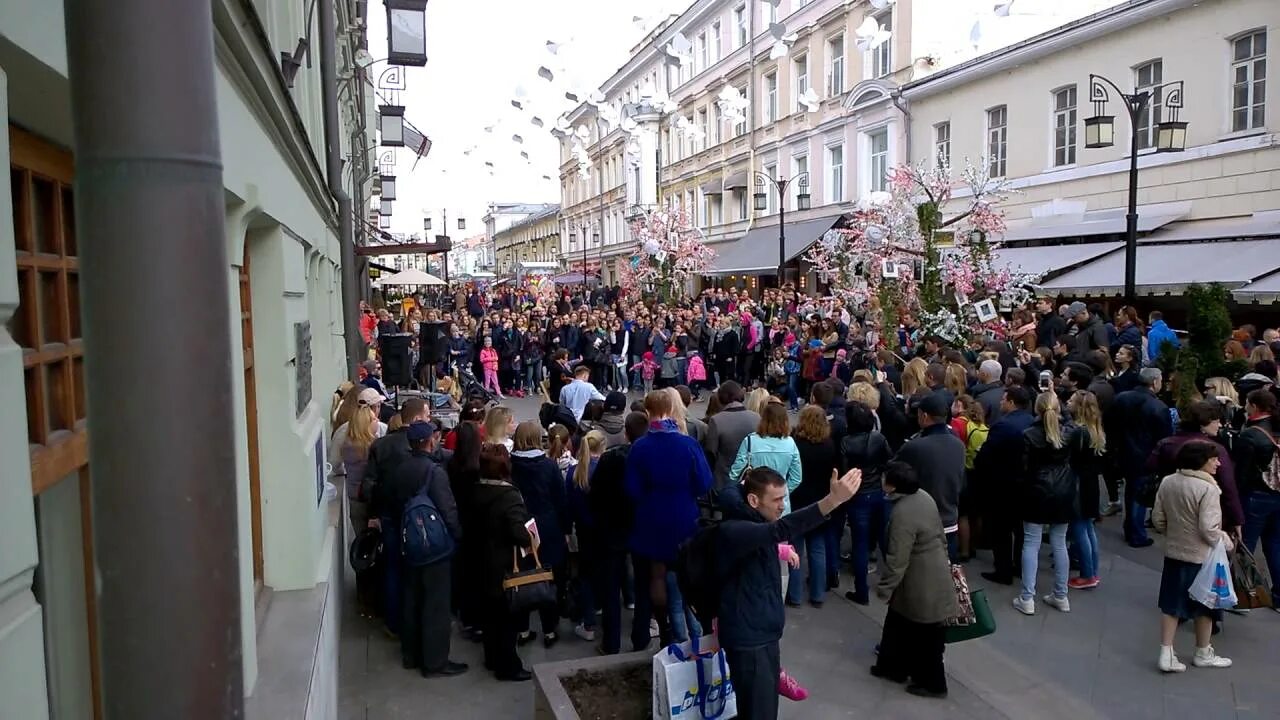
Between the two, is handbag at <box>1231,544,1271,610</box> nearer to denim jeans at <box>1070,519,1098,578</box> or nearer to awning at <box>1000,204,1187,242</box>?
denim jeans at <box>1070,519,1098,578</box>

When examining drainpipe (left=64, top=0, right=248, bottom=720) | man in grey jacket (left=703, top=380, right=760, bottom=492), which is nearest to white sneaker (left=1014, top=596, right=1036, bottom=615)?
man in grey jacket (left=703, top=380, right=760, bottom=492)

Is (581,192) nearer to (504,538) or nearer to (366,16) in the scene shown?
(366,16)

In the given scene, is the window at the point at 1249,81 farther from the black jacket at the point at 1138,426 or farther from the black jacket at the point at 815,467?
the black jacket at the point at 815,467

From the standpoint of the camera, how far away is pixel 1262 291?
49.5ft

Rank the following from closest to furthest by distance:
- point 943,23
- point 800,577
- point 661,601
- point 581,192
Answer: point 661,601, point 800,577, point 943,23, point 581,192

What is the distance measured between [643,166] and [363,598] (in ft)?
156

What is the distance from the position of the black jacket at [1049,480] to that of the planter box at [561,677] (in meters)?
3.58

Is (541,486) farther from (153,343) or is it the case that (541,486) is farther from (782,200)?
(782,200)

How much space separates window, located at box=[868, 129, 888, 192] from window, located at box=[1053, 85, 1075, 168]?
6.98 metres

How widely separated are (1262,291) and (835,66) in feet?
65.1

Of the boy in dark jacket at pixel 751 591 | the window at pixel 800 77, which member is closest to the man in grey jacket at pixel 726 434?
the boy in dark jacket at pixel 751 591

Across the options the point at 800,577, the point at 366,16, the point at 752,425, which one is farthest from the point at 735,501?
the point at 366,16

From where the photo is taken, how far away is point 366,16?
22.5 m

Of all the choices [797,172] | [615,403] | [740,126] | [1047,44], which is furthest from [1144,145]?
[740,126]
